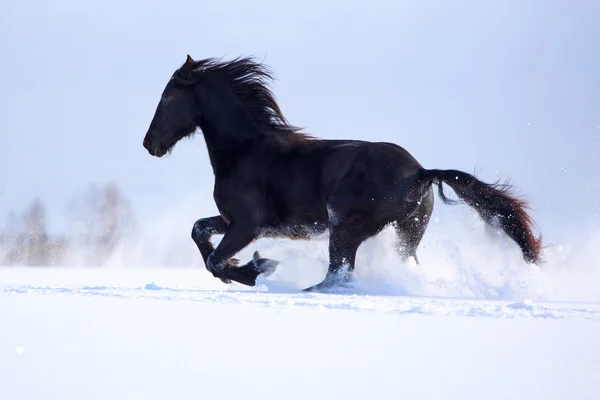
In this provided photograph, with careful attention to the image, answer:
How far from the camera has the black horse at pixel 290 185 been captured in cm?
704

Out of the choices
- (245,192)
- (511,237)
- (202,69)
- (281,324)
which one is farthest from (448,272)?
(281,324)

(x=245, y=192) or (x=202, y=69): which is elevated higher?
(x=202, y=69)

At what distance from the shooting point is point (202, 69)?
8.28 meters

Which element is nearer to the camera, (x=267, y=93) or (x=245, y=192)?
(x=245, y=192)

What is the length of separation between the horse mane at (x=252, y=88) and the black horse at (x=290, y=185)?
0.05 ft

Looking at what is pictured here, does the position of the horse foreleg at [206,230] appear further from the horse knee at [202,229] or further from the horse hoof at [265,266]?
the horse hoof at [265,266]

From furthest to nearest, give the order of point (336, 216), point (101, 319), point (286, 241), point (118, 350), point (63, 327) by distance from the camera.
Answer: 1. point (286, 241)
2. point (336, 216)
3. point (101, 319)
4. point (63, 327)
5. point (118, 350)

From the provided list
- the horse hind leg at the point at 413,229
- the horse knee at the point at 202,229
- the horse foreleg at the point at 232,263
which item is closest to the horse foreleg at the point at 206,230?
the horse knee at the point at 202,229

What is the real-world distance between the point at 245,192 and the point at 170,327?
13.2ft

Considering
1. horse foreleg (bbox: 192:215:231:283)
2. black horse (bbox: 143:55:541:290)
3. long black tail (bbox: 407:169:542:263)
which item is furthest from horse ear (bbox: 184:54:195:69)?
long black tail (bbox: 407:169:542:263)

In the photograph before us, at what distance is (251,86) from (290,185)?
1476 millimetres

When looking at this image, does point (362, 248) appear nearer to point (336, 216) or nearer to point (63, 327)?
point (336, 216)

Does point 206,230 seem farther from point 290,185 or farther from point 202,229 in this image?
point 290,185

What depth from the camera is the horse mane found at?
809 centimetres
